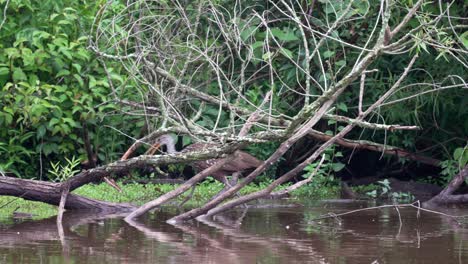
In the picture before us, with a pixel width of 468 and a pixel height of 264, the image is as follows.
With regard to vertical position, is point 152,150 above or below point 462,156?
above

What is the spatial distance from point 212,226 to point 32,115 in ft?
10.1

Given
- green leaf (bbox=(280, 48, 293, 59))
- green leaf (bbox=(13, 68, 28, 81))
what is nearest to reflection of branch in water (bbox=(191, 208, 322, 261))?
green leaf (bbox=(280, 48, 293, 59))

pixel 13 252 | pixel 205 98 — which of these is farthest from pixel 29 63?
pixel 13 252

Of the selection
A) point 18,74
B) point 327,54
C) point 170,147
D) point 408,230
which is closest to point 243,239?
point 408,230

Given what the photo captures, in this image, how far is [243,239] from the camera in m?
6.86

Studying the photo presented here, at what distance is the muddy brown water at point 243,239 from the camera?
5941 millimetres

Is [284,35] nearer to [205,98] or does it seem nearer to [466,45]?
[205,98]

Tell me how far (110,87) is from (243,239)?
3.83 metres

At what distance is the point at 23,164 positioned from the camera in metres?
10.4

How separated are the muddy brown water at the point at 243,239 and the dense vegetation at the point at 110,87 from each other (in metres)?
1.76

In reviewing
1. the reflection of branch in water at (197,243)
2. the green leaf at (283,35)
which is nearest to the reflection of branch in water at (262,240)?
the reflection of branch in water at (197,243)

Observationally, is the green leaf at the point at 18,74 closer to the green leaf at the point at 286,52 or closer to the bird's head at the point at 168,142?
the bird's head at the point at 168,142

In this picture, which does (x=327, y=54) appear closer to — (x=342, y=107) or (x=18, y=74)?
(x=342, y=107)

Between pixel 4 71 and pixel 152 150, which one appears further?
pixel 4 71
